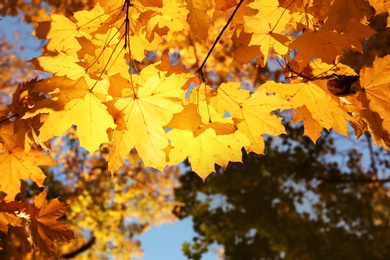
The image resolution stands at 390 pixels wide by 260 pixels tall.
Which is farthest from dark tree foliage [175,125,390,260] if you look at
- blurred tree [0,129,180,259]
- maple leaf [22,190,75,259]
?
maple leaf [22,190,75,259]

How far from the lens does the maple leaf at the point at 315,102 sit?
1500mm

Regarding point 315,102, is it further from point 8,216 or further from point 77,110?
point 8,216

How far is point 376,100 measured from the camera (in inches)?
58.6

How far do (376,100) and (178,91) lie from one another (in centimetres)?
84

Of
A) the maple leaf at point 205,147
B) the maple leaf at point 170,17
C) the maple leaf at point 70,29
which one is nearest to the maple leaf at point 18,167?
the maple leaf at point 70,29

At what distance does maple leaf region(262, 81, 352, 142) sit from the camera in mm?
1500

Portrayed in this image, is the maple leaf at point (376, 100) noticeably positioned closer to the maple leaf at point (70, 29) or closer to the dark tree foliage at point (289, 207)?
the maple leaf at point (70, 29)

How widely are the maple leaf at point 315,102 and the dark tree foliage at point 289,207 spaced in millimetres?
7113

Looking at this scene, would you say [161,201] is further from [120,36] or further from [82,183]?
[120,36]

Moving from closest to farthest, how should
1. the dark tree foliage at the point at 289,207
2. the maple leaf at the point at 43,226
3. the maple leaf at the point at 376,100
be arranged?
the maple leaf at the point at 376,100 → the maple leaf at the point at 43,226 → the dark tree foliage at the point at 289,207

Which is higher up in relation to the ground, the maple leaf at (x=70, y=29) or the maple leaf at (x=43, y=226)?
the maple leaf at (x=70, y=29)

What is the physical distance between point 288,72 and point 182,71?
1.74ft

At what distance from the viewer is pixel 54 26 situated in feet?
5.21

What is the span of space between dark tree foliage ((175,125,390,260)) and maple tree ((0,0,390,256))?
710 centimetres
